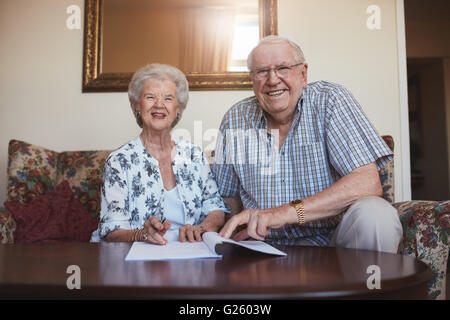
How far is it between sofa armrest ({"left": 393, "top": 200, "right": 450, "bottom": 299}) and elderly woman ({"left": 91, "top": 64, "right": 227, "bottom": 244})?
0.68 m

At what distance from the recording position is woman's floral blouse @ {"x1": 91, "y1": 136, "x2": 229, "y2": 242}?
1.45 metres

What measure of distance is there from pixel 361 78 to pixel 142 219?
5.26 feet

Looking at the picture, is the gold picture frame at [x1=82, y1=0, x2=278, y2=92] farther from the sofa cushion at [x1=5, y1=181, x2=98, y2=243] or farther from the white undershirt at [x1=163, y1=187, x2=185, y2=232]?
the white undershirt at [x1=163, y1=187, x2=185, y2=232]

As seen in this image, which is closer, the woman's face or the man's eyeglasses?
the man's eyeglasses

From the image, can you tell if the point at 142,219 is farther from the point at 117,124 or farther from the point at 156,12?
the point at 156,12

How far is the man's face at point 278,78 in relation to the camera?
4.91ft

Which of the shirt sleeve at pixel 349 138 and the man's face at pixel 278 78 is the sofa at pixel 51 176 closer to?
the shirt sleeve at pixel 349 138

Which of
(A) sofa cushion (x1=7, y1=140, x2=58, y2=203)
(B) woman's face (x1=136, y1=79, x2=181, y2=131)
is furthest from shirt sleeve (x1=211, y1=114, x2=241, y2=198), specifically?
(A) sofa cushion (x1=7, y1=140, x2=58, y2=203)

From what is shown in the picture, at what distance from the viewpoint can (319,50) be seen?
2406 mm

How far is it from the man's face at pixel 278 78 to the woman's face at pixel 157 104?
1.25 ft

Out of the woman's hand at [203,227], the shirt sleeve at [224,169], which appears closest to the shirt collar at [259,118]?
the shirt sleeve at [224,169]

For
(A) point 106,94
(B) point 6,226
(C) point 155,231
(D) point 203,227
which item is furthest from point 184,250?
(A) point 106,94

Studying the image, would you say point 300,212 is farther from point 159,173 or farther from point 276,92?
point 159,173
